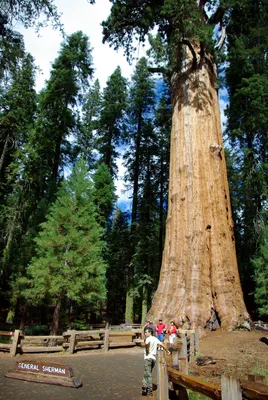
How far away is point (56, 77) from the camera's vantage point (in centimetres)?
2372

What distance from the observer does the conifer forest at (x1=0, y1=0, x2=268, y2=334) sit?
10734 millimetres

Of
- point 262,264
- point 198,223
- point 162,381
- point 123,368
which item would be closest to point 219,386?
point 162,381

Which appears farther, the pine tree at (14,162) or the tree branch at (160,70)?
the pine tree at (14,162)

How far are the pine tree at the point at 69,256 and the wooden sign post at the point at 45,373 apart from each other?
6.42 meters

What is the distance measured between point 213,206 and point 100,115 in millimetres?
21521

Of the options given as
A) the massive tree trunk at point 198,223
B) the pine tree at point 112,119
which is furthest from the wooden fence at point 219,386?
the pine tree at point 112,119

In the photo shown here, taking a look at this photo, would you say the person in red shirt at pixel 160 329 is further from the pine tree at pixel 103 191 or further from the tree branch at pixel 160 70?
the pine tree at pixel 103 191

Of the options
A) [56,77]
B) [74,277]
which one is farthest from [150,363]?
[56,77]

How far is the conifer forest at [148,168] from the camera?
10.7m

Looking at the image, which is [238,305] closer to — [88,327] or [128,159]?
[88,327]

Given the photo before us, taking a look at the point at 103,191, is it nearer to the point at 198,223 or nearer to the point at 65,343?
the point at 198,223

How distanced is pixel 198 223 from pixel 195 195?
113cm

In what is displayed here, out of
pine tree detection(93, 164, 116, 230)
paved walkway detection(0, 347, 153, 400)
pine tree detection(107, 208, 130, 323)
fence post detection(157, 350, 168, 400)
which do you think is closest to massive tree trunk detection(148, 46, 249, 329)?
paved walkway detection(0, 347, 153, 400)

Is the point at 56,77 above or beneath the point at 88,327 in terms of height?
above
